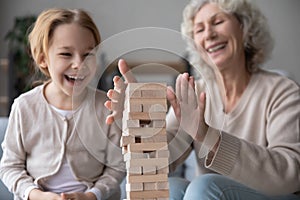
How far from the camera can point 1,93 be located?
4500 mm

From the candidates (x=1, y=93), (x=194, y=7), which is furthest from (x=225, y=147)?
(x=1, y=93)

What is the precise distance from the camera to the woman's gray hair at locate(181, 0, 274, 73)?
1773mm

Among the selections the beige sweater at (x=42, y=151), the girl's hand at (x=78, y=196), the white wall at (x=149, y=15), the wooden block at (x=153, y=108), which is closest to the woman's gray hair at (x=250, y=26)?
the beige sweater at (x=42, y=151)

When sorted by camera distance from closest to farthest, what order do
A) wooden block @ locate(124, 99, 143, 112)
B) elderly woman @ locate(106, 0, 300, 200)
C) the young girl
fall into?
wooden block @ locate(124, 99, 143, 112)
elderly woman @ locate(106, 0, 300, 200)
the young girl

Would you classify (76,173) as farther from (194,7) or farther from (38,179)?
(194,7)

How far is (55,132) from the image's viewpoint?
1.44 m

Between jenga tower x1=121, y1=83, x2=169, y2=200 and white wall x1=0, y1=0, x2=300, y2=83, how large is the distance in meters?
3.49

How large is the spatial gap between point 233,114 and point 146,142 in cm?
72

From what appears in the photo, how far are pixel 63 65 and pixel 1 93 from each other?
10.9ft

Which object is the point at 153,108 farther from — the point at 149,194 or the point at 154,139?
the point at 149,194

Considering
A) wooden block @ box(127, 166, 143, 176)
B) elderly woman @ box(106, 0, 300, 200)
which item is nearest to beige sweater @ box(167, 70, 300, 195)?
elderly woman @ box(106, 0, 300, 200)

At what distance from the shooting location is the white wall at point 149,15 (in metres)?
4.46

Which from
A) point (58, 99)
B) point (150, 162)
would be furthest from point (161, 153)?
point (58, 99)

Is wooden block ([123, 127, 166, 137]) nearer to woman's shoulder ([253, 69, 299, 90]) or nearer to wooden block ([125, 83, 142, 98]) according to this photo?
wooden block ([125, 83, 142, 98])
